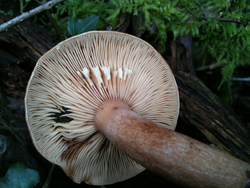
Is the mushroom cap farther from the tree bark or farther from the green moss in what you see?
the green moss

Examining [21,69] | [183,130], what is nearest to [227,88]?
[183,130]

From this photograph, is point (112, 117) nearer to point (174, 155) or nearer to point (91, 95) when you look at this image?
point (91, 95)

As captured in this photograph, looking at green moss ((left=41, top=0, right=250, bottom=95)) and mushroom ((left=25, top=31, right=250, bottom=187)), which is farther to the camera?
green moss ((left=41, top=0, right=250, bottom=95))

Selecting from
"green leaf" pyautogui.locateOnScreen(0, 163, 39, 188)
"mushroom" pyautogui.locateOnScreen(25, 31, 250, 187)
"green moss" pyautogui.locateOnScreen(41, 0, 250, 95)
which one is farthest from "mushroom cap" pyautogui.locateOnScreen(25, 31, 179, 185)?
"green moss" pyautogui.locateOnScreen(41, 0, 250, 95)

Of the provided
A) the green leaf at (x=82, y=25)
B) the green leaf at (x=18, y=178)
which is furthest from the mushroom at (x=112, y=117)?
the green leaf at (x=82, y=25)

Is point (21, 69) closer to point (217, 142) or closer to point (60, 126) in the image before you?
point (60, 126)

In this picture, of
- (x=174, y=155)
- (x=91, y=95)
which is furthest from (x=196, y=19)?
(x=174, y=155)
